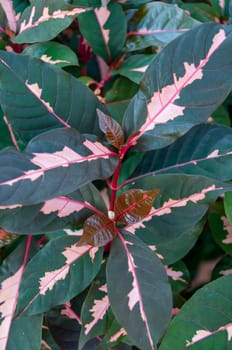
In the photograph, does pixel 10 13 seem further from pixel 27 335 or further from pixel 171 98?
pixel 27 335

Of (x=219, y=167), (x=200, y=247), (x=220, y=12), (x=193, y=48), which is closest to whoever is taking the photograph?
(x=193, y=48)

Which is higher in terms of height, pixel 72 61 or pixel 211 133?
pixel 72 61

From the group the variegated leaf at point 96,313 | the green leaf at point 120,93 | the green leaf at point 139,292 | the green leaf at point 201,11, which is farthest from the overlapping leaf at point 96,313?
the green leaf at point 201,11

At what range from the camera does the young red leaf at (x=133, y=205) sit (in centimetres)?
67

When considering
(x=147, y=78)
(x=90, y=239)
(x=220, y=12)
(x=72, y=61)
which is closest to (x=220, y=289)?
(x=90, y=239)

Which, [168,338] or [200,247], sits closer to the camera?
[168,338]

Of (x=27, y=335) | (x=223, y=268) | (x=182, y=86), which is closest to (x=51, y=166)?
(x=182, y=86)

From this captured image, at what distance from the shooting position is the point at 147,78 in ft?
2.27

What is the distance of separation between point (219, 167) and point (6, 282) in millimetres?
460

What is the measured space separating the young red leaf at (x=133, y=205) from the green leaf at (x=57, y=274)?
0.30 ft

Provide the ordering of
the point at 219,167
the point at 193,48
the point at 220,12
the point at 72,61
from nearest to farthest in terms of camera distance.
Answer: the point at 193,48
the point at 219,167
the point at 72,61
the point at 220,12

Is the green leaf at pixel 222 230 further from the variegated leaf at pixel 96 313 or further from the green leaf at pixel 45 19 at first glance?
the green leaf at pixel 45 19

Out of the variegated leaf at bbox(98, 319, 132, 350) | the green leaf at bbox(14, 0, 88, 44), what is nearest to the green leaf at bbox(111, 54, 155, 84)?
the green leaf at bbox(14, 0, 88, 44)

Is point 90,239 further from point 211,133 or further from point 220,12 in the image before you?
point 220,12
